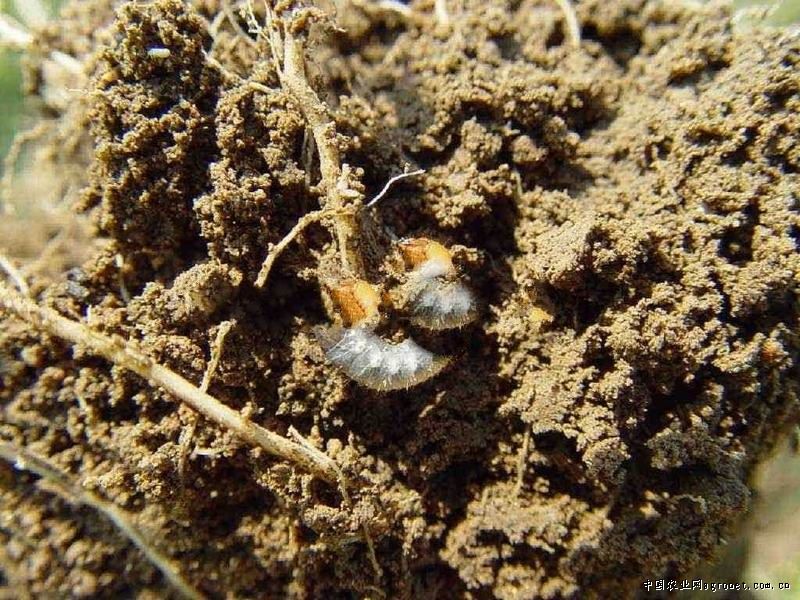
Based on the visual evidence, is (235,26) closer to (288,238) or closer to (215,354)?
(288,238)

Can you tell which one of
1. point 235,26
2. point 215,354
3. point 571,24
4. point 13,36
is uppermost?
point 13,36

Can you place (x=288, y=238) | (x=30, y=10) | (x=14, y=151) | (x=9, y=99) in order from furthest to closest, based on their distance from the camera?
(x=9, y=99) < (x=30, y=10) < (x=14, y=151) < (x=288, y=238)

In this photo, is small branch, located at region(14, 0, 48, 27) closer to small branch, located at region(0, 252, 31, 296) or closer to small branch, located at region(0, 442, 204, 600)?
small branch, located at region(0, 252, 31, 296)

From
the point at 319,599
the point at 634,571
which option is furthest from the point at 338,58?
the point at 634,571

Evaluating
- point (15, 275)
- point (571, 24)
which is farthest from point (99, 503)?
point (571, 24)

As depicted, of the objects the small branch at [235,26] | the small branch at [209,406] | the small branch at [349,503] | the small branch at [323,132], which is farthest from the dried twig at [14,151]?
the small branch at [349,503]

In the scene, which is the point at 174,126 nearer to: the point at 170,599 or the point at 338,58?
the point at 338,58

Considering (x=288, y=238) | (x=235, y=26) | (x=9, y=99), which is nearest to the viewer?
(x=288, y=238)
